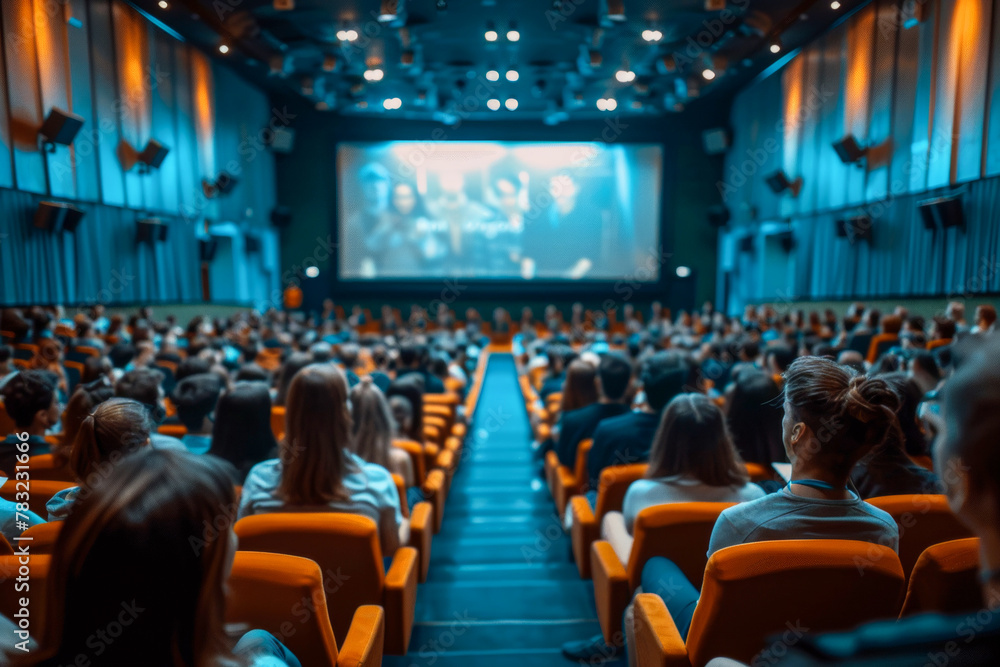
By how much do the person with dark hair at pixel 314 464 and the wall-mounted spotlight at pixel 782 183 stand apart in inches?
498

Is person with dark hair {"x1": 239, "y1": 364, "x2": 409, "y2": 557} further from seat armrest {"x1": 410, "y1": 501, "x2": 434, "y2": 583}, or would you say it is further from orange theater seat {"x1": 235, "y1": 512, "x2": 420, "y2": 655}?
seat armrest {"x1": 410, "y1": 501, "x2": 434, "y2": 583}

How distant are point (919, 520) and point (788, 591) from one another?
75cm

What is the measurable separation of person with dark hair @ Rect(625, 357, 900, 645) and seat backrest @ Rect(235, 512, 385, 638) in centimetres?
97

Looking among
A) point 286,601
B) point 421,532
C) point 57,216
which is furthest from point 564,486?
point 57,216

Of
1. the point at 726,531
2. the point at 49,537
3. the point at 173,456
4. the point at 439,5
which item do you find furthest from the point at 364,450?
the point at 439,5

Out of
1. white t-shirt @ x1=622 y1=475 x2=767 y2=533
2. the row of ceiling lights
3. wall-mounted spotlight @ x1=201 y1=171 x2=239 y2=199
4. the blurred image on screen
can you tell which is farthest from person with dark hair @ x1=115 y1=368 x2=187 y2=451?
the blurred image on screen

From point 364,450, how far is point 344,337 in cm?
673

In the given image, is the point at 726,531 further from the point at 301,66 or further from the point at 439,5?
the point at 301,66

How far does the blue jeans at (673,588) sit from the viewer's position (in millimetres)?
1595

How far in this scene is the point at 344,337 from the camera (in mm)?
9352

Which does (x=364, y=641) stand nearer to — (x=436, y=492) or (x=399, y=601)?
(x=399, y=601)

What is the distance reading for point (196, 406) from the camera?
2.95 metres

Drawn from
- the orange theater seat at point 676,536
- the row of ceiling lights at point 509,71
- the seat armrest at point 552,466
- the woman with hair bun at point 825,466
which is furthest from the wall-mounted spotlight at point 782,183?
the woman with hair bun at point 825,466

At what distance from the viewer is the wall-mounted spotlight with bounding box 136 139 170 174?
10.3 meters
